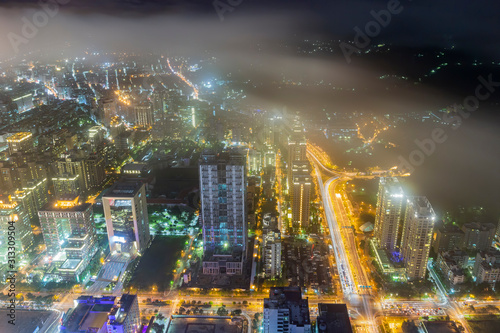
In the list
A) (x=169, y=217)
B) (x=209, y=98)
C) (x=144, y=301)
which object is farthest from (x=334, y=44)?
(x=144, y=301)

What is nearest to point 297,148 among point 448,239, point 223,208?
point 223,208

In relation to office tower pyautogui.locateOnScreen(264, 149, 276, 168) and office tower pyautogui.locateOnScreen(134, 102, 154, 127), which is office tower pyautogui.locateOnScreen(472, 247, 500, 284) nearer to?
office tower pyautogui.locateOnScreen(264, 149, 276, 168)

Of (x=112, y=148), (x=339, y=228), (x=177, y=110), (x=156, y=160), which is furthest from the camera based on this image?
(x=177, y=110)

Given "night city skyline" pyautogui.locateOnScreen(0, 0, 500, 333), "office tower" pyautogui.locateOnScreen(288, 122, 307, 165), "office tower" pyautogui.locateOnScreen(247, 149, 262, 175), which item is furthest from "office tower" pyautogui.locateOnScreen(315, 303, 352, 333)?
"office tower" pyautogui.locateOnScreen(247, 149, 262, 175)

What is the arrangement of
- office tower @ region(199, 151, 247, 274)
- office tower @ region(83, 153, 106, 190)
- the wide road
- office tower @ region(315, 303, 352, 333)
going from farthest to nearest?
office tower @ region(83, 153, 106, 190) < office tower @ region(199, 151, 247, 274) < the wide road < office tower @ region(315, 303, 352, 333)

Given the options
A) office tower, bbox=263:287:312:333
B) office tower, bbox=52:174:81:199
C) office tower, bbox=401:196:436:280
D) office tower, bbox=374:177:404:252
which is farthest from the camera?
office tower, bbox=52:174:81:199

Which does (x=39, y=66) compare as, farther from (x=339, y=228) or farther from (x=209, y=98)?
(x=339, y=228)

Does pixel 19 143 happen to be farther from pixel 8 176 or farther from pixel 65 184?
pixel 65 184
